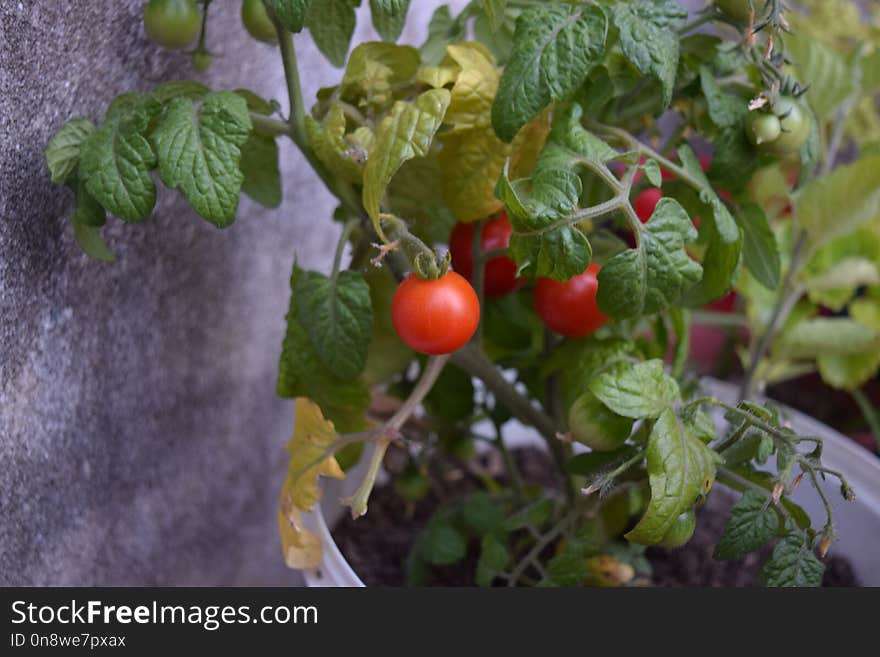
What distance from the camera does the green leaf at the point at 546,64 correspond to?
495 millimetres

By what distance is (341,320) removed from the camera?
0.57m

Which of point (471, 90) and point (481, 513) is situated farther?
point (481, 513)

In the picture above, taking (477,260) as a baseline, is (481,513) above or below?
below

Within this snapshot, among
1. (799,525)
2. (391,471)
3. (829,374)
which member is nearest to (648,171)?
(799,525)

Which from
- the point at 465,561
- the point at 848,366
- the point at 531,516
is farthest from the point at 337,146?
the point at 848,366

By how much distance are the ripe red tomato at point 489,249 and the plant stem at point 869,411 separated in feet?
1.96

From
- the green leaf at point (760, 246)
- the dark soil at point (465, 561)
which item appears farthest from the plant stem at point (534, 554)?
the green leaf at point (760, 246)

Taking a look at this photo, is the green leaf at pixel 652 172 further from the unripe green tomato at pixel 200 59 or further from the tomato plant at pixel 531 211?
the unripe green tomato at pixel 200 59

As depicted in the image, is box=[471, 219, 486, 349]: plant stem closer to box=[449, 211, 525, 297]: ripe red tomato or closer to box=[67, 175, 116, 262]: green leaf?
box=[449, 211, 525, 297]: ripe red tomato

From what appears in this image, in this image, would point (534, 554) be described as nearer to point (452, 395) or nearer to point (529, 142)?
point (452, 395)

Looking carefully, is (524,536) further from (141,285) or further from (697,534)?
(141,285)

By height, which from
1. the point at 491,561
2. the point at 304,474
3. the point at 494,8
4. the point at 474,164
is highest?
the point at 494,8

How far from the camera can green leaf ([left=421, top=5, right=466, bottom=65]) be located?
63 cm

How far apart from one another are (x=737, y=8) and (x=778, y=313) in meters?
0.44
